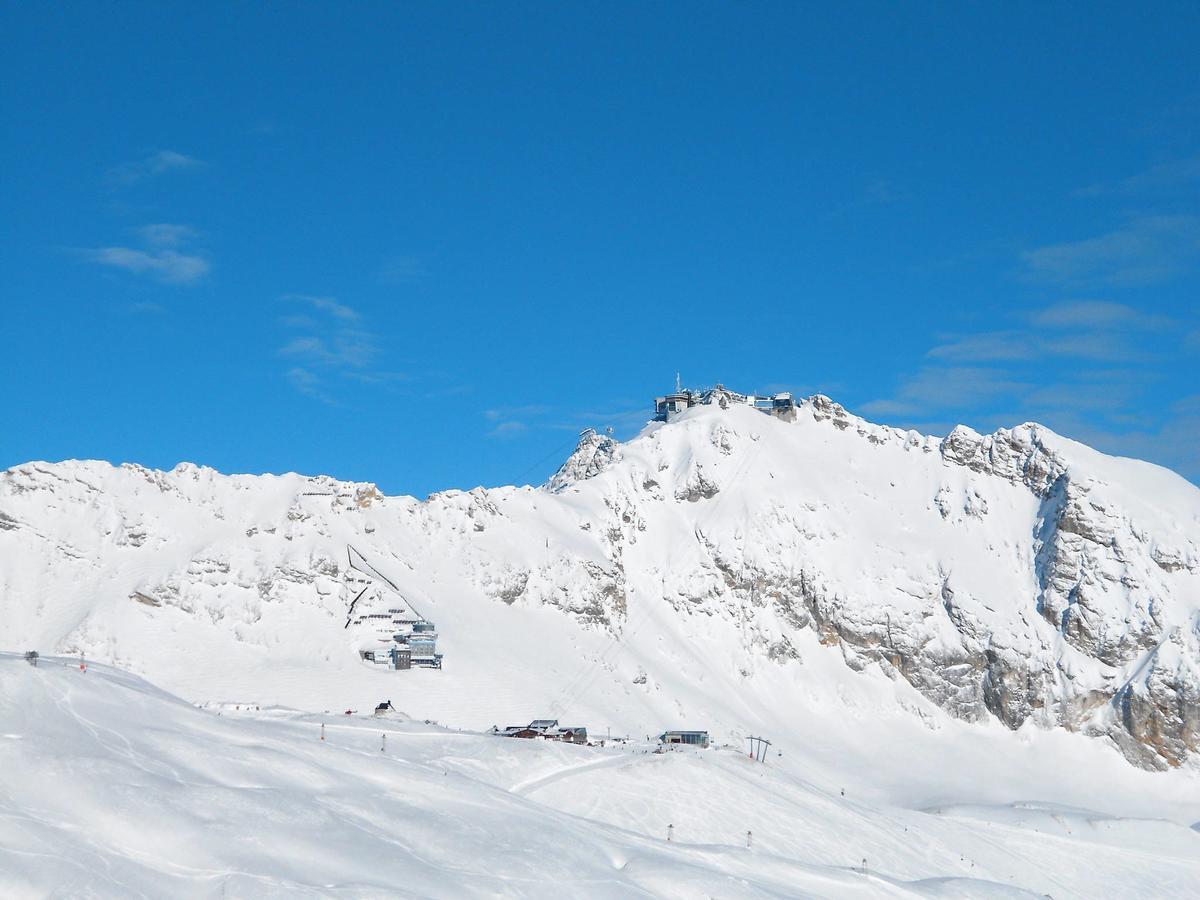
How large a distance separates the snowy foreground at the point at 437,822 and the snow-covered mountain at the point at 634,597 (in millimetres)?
28187

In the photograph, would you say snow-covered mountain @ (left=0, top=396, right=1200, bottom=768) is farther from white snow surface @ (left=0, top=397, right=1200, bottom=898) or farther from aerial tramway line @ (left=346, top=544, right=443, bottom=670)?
aerial tramway line @ (left=346, top=544, right=443, bottom=670)

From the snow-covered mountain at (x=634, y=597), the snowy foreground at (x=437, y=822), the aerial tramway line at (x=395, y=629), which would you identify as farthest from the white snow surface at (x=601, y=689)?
the aerial tramway line at (x=395, y=629)

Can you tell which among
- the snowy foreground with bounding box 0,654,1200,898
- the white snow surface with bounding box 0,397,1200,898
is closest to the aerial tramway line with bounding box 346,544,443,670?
the white snow surface with bounding box 0,397,1200,898

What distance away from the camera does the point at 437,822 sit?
210ft

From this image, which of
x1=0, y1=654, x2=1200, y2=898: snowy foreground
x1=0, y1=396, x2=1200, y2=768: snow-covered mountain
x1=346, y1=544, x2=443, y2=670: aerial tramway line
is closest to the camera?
x1=0, y1=654, x2=1200, y2=898: snowy foreground

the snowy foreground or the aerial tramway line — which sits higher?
the aerial tramway line

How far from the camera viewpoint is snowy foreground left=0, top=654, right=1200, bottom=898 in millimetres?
50344

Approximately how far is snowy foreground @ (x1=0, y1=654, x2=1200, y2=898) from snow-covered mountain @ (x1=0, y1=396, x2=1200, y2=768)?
92.5ft

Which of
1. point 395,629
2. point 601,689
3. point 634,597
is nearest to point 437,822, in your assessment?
point 395,629

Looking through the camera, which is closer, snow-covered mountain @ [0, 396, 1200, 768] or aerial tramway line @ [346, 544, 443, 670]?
snow-covered mountain @ [0, 396, 1200, 768]

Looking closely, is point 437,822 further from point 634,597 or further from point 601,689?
point 634,597

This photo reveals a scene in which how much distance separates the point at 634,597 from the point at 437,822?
110 m

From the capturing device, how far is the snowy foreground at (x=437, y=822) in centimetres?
5034

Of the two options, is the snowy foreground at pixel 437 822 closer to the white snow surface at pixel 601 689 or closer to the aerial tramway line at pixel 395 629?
the white snow surface at pixel 601 689
